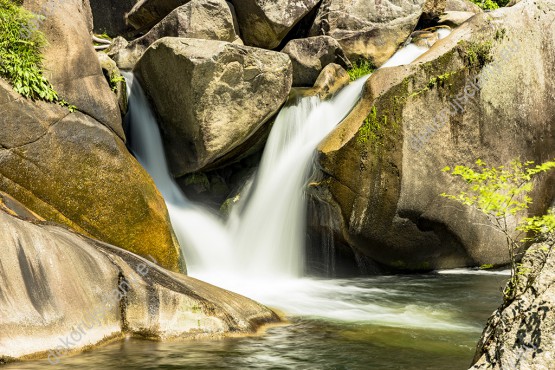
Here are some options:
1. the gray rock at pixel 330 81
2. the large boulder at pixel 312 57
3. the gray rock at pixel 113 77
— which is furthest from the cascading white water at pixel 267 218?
→ the large boulder at pixel 312 57

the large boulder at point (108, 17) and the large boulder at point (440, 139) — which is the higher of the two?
the large boulder at point (108, 17)

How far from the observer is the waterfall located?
11836 millimetres

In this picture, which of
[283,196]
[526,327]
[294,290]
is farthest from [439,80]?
[526,327]

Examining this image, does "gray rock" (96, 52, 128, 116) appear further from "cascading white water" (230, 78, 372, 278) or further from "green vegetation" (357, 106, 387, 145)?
"green vegetation" (357, 106, 387, 145)

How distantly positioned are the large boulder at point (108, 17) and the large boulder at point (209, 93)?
10.6 m

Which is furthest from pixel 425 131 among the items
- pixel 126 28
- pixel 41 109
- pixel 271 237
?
pixel 126 28

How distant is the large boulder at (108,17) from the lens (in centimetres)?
2314

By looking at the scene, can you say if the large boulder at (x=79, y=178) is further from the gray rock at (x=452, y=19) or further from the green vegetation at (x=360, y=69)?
the gray rock at (x=452, y=19)

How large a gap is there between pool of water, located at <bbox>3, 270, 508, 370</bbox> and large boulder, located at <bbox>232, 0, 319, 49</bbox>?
32.7ft

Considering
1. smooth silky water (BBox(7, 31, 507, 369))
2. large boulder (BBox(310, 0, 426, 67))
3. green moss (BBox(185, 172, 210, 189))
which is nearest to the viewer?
smooth silky water (BBox(7, 31, 507, 369))

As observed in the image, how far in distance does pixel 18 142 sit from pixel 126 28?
1585 centimetres

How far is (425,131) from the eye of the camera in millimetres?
11625

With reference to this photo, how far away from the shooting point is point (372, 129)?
37.5 feet

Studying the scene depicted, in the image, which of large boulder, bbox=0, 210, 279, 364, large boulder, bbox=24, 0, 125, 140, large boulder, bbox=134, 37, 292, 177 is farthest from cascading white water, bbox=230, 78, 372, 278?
large boulder, bbox=0, 210, 279, 364
